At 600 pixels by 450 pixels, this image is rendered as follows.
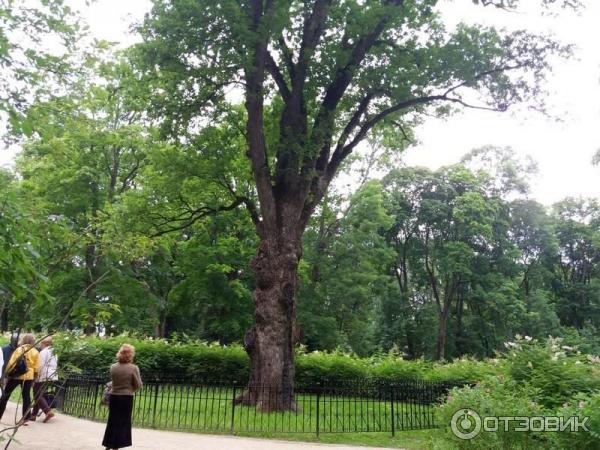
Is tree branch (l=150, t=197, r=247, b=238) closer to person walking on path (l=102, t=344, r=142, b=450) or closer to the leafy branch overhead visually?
the leafy branch overhead

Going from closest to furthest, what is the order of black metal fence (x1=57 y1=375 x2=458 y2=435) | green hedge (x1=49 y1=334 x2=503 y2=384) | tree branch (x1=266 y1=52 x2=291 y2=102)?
black metal fence (x1=57 y1=375 x2=458 y2=435), tree branch (x1=266 y1=52 x2=291 y2=102), green hedge (x1=49 y1=334 x2=503 y2=384)

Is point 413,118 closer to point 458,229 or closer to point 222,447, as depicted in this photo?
point 222,447

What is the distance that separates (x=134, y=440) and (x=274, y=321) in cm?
515

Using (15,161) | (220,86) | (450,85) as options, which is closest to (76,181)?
(15,161)

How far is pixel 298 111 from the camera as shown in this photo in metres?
15.3

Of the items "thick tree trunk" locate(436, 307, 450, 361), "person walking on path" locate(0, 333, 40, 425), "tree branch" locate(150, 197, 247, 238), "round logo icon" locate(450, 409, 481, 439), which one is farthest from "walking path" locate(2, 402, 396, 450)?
"thick tree trunk" locate(436, 307, 450, 361)

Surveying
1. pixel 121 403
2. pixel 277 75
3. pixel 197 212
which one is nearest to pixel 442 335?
pixel 197 212

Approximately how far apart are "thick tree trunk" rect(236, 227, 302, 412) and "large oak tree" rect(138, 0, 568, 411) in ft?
0.09

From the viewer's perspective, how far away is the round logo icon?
21.4 ft

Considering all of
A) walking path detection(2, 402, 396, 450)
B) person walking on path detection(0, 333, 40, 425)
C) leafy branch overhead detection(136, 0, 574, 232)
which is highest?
leafy branch overhead detection(136, 0, 574, 232)

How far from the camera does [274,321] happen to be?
13.9m

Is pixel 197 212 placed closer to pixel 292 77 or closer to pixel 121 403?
pixel 292 77

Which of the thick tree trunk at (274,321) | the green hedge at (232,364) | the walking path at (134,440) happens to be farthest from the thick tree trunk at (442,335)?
the walking path at (134,440)

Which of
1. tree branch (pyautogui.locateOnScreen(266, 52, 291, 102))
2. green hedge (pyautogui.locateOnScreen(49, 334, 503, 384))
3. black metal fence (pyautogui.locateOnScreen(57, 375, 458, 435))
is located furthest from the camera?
green hedge (pyautogui.locateOnScreen(49, 334, 503, 384))
